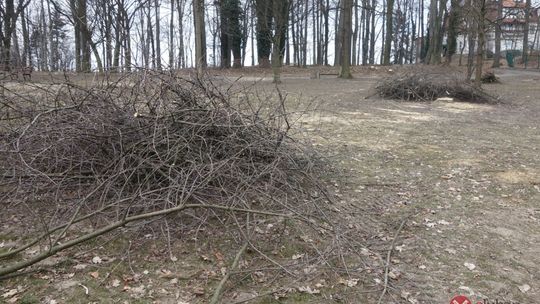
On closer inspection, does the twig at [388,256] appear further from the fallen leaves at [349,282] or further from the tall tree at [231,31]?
the tall tree at [231,31]

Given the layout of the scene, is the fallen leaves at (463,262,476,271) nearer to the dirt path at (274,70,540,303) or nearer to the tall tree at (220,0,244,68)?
the dirt path at (274,70,540,303)

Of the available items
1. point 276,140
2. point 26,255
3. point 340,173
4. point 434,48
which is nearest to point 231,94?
point 276,140

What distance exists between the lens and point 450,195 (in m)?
4.79

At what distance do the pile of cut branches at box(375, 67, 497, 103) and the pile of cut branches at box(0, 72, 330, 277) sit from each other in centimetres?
986

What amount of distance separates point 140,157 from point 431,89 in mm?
11463

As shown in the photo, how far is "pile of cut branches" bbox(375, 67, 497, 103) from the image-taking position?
13227mm

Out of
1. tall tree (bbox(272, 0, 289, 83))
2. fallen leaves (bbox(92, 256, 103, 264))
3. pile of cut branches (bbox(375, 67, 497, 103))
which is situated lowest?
fallen leaves (bbox(92, 256, 103, 264))

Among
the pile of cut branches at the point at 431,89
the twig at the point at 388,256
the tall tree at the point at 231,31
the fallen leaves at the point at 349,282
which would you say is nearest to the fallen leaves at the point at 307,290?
the fallen leaves at the point at 349,282

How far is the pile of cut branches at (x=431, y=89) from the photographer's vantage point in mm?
13227

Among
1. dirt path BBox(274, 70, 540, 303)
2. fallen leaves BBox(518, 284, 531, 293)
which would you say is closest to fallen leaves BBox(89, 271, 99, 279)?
dirt path BBox(274, 70, 540, 303)

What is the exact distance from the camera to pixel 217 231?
142 inches

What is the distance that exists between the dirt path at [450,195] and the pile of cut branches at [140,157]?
0.94 m

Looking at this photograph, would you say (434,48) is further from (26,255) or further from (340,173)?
(26,255)

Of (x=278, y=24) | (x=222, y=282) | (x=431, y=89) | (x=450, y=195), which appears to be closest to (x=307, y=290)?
(x=222, y=282)
